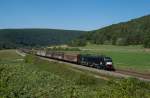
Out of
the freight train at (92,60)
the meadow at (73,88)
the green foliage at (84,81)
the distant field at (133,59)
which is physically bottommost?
the distant field at (133,59)

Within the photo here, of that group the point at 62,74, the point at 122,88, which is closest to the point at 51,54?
the point at 62,74

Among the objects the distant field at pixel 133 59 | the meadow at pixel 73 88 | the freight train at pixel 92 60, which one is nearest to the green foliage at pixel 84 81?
the meadow at pixel 73 88

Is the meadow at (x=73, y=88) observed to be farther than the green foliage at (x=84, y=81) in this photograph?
No

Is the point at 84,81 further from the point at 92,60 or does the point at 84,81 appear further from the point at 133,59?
the point at 133,59

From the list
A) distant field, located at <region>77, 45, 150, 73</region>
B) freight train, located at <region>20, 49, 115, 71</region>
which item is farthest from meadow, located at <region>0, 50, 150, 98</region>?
distant field, located at <region>77, 45, 150, 73</region>

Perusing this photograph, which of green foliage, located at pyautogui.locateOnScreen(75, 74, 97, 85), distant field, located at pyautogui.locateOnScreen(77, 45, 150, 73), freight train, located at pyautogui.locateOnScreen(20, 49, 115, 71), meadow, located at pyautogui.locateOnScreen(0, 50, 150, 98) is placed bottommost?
distant field, located at pyautogui.locateOnScreen(77, 45, 150, 73)

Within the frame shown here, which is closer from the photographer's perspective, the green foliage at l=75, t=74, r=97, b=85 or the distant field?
the green foliage at l=75, t=74, r=97, b=85

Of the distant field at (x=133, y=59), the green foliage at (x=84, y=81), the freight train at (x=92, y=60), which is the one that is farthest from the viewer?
the distant field at (x=133, y=59)

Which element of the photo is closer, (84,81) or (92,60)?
(84,81)

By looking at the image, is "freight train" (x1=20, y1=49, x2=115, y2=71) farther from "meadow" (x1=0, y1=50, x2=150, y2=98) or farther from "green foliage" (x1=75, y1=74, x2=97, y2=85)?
"green foliage" (x1=75, y1=74, x2=97, y2=85)

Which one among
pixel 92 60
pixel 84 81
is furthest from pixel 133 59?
pixel 84 81

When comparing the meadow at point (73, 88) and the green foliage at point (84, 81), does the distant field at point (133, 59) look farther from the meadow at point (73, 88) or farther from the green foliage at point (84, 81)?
the green foliage at point (84, 81)

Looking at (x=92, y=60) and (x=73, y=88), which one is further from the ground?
(x=73, y=88)

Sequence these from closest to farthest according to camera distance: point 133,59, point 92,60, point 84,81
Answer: point 84,81 < point 92,60 < point 133,59
